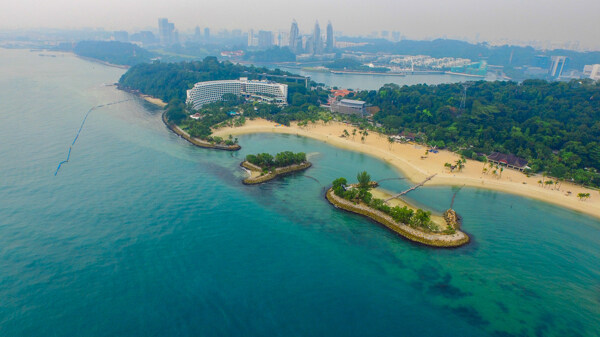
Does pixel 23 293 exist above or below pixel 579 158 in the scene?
below

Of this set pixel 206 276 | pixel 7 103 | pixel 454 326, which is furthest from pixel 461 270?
pixel 7 103

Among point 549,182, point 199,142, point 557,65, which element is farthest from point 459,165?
point 557,65

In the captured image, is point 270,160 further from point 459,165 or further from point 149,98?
point 149,98

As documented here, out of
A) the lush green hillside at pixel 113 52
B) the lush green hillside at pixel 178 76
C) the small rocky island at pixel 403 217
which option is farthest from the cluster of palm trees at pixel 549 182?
the lush green hillside at pixel 113 52

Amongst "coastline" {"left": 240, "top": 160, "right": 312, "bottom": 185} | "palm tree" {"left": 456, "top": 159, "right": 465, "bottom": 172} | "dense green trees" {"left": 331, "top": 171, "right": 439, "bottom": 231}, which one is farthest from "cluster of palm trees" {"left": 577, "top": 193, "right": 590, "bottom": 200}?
"coastline" {"left": 240, "top": 160, "right": 312, "bottom": 185}

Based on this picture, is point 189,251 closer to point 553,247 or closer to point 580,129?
point 553,247

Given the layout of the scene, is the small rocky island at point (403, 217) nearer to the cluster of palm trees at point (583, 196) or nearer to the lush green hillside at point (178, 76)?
the cluster of palm trees at point (583, 196)

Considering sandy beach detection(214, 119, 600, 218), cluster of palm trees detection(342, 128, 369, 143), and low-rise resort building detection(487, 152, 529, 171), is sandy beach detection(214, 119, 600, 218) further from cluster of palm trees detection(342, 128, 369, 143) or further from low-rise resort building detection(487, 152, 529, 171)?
low-rise resort building detection(487, 152, 529, 171)

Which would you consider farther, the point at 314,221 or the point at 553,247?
the point at 314,221
